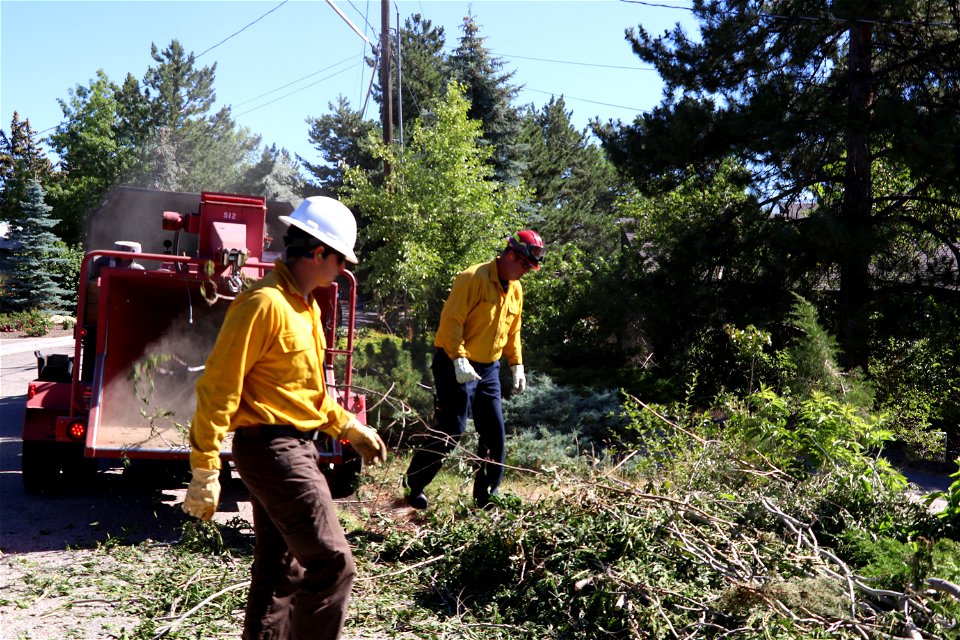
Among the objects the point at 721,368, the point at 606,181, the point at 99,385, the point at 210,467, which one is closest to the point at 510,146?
the point at 606,181

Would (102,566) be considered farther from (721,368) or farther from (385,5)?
(385,5)

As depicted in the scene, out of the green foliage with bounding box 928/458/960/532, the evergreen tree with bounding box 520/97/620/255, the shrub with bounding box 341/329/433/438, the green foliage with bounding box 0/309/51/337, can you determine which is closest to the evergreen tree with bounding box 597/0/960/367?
the shrub with bounding box 341/329/433/438

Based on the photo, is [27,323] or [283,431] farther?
[27,323]

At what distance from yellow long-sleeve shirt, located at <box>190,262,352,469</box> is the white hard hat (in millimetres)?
195

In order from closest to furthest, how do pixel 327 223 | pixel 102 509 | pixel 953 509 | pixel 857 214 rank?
pixel 327 223, pixel 953 509, pixel 102 509, pixel 857 214

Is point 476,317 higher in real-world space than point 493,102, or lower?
lower

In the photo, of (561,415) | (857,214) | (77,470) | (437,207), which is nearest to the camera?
(77,470)

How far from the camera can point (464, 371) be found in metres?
5.80

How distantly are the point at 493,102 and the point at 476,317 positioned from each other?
2837 cm

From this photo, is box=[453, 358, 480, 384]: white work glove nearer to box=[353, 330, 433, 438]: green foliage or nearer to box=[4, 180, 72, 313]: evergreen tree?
box=[353, 330, 433, 438]: green foliage

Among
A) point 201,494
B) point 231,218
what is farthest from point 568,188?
point 201,494

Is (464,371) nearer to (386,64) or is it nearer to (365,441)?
(365,441)

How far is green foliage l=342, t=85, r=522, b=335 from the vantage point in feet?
59.1

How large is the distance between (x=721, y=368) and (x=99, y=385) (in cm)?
975
